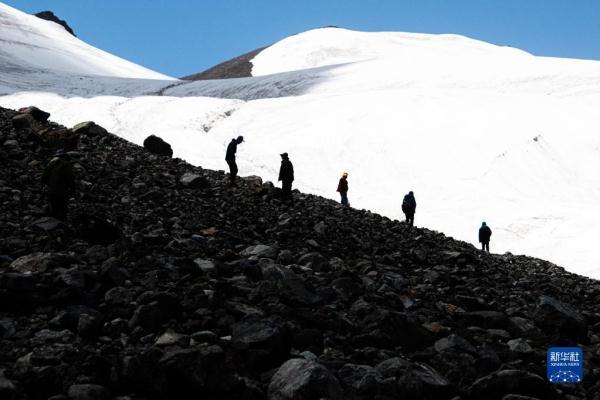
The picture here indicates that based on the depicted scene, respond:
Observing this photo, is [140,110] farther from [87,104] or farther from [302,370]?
[302,370]

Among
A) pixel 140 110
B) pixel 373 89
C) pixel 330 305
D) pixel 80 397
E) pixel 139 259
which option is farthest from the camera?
pixel 373 89

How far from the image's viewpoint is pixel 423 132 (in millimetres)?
43031

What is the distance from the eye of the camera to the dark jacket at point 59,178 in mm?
11289

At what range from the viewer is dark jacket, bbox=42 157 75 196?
444 inches

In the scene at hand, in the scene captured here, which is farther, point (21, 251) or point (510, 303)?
point (510, 303)

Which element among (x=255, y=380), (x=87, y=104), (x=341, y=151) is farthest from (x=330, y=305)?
(x=87, y=104)

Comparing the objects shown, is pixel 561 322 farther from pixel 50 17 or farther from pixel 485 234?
pixel 50 17

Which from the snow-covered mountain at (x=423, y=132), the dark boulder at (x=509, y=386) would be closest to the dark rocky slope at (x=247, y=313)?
the dark boulder at (x=509, y=386)

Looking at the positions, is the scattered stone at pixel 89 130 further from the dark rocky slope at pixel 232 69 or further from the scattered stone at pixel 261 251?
the dark rocky slope at pixel 232 69

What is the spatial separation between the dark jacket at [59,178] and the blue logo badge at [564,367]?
347 inches

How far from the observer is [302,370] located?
214 inches

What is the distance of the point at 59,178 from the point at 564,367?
911 centimetres

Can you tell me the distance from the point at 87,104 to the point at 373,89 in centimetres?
2715

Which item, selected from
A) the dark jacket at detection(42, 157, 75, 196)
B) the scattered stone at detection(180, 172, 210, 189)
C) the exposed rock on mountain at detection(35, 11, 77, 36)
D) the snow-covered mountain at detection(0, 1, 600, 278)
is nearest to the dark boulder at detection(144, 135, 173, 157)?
the scattered stone at detection(180, 172, 210, 189)
